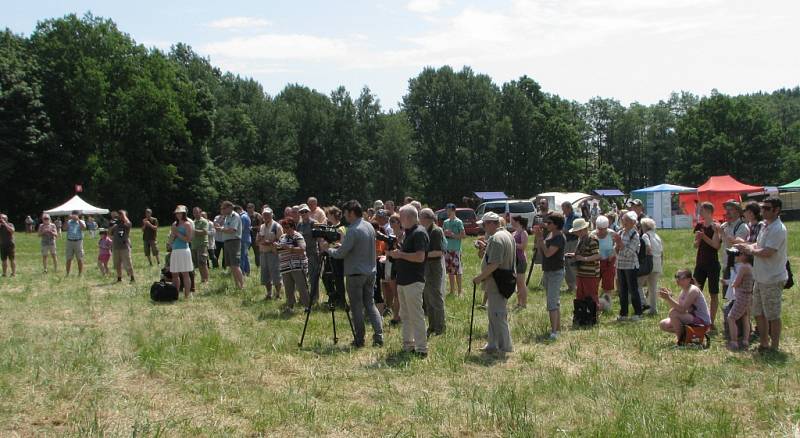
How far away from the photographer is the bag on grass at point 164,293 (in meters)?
13.4

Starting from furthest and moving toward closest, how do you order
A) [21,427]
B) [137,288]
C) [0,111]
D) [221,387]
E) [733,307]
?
1. [0,111]
2. [137,288]
3. [733,307]
4. [221,387]
5. [21,427]

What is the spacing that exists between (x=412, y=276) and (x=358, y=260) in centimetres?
76

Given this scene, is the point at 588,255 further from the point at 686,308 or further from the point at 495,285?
A: the point at 495,285

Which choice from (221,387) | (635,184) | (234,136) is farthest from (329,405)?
(635,184)

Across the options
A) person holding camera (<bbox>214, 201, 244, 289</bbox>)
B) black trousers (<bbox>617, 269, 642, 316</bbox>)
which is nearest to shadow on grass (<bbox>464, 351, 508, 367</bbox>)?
black trousers (<bbox>617, 269, 642, 316</bbox>)

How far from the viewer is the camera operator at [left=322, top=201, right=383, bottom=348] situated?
8656 millimetres

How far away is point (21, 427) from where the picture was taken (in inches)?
225

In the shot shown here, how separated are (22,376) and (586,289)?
731cm

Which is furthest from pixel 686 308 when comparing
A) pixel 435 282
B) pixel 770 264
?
pixel 435 282

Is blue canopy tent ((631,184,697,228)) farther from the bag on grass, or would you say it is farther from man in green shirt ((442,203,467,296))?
the bag on grass

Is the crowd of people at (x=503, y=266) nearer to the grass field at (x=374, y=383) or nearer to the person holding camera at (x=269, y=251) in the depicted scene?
the person holding camera at (x=269, y=251)

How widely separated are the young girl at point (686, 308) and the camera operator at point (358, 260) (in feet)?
12.0

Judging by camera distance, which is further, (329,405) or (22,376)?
(22,376)

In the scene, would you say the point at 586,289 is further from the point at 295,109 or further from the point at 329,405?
the point at 295,109
